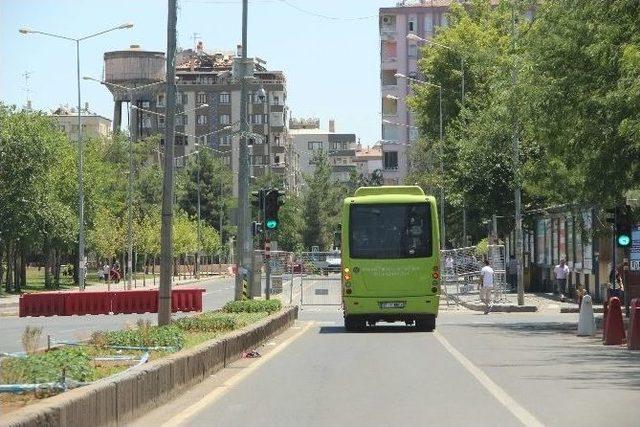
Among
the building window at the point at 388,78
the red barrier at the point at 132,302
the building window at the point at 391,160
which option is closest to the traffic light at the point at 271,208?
→ the red barrier at the point at 132,302

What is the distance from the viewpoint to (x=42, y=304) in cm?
4997

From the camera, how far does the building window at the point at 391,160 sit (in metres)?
139

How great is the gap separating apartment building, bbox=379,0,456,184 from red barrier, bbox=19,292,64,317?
85.8m

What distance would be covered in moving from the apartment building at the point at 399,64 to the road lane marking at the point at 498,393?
364ft

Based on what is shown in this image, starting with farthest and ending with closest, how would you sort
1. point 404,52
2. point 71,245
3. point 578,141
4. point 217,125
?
point 217,125
point 404,52
point 71,245
point 578,141

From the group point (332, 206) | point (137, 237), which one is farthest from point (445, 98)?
point (332, 206)

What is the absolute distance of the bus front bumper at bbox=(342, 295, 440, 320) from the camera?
34188mm

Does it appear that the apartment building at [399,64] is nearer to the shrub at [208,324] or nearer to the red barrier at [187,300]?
the red barrier at [187,300]

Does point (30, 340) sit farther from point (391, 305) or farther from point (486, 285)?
point (486, 285)

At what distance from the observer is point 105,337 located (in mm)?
20641

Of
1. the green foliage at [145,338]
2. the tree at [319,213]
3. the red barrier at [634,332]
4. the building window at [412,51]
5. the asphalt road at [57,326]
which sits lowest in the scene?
the asphalt road at [57,326]

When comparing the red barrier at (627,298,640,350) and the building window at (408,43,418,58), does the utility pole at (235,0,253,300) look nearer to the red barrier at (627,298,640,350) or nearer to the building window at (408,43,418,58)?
the red barrier at (627,298,640,350)

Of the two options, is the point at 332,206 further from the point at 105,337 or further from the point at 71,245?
the point at 105,337

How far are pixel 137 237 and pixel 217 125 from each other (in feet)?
277
